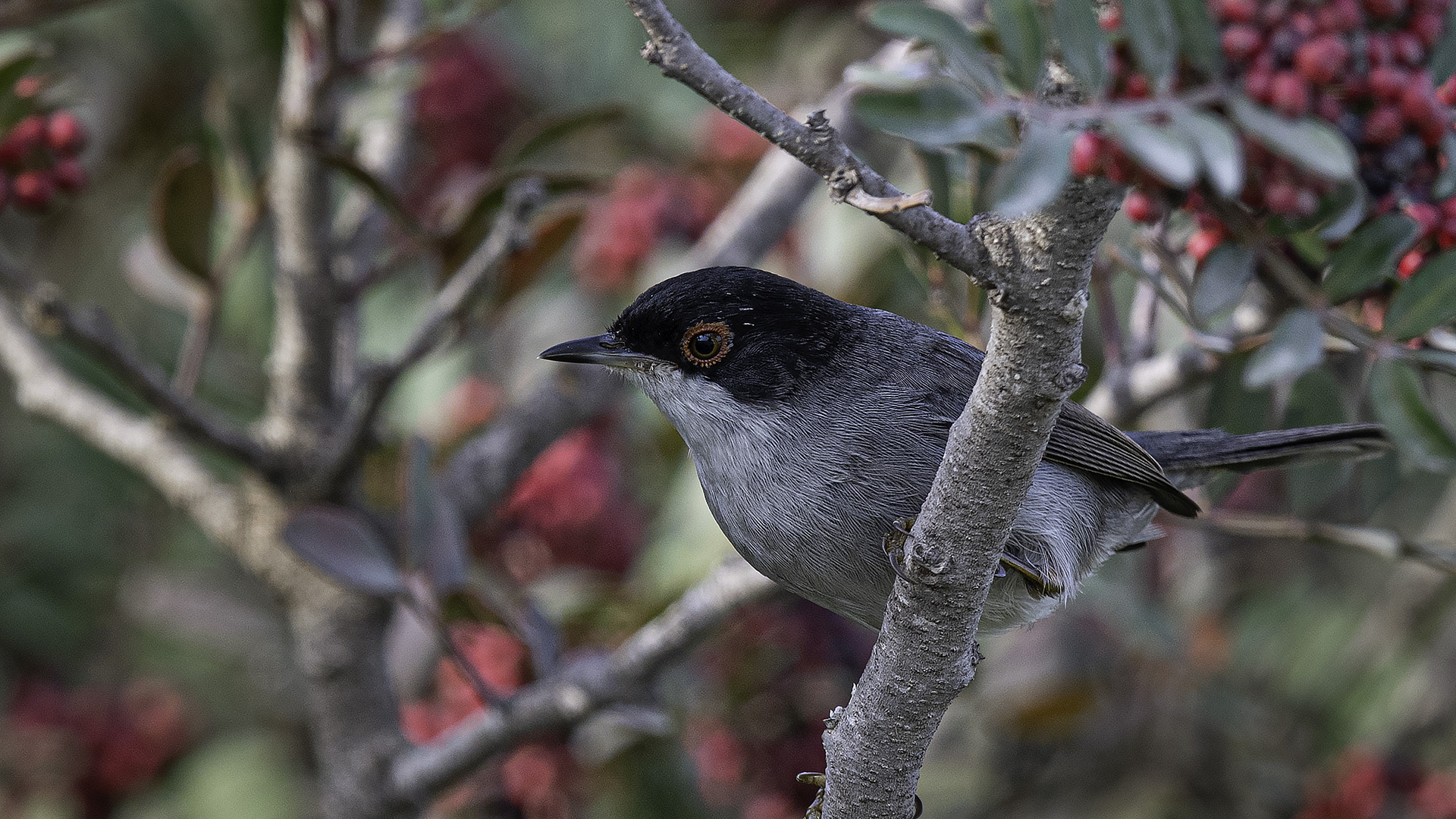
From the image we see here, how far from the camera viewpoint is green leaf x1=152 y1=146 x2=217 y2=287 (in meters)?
3.17

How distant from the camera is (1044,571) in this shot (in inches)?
97.7

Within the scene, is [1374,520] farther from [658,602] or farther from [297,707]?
[297,707]

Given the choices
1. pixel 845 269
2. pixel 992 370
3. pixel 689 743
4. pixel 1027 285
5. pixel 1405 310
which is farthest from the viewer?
pixel 845 269

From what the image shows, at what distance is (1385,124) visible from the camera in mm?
1964

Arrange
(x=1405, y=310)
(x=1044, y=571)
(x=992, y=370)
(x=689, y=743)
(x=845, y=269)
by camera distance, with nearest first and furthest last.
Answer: (x=992, y=370) < (x=1405, y=310) < (x=1044, y=571) < (x=689, y=743) < (x=845, y=269)

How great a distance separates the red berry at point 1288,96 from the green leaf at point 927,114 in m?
0.46

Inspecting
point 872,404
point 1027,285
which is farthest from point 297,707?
point 1027,285

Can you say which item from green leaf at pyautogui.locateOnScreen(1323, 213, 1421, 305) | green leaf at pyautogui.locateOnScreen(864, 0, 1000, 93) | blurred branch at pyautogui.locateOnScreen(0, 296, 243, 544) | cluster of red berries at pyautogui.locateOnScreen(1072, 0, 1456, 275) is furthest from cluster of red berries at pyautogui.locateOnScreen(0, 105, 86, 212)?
green leaf at pyautogui.locateOnScreen(1323, 213, 1421, 305)

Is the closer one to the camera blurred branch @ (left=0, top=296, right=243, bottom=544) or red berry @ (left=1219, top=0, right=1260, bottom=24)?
red berry @ (left=1219, top=0, right=1260, bottom=24)

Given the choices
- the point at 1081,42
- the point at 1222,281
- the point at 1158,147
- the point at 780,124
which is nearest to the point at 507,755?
the point at 1222,281

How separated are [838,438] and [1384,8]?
3.96ft

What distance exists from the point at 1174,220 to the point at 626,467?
2.52 meters

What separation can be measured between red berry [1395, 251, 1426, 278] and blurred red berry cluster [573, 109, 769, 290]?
2.58 metres

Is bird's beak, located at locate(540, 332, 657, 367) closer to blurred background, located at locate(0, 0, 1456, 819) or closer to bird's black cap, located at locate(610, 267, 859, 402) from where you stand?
bird's black cap, located at locate(610, 267, 859, 402)
